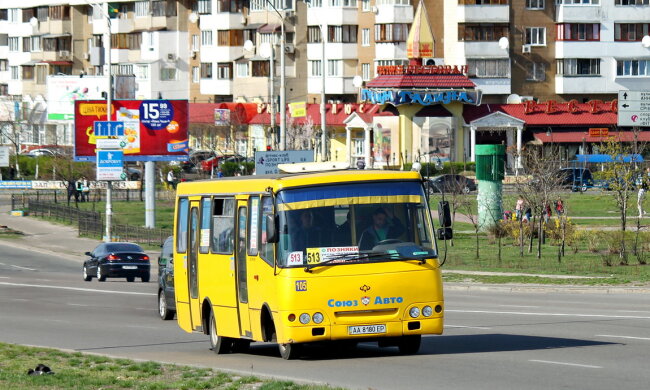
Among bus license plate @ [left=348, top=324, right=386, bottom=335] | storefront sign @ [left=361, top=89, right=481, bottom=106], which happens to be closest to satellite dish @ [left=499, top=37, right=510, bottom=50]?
storefront sign @ [left=361, top=89, right=481, bottom=106]

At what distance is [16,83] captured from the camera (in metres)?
138

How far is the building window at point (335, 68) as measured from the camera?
358ft

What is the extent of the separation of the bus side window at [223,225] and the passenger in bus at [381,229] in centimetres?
243

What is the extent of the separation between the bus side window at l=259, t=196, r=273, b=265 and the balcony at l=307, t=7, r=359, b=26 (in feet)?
299

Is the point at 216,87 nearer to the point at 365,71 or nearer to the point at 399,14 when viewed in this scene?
the point at 365,71

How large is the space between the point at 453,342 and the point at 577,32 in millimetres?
84173

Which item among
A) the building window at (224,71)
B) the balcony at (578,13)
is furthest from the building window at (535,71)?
the building window at (224,71)

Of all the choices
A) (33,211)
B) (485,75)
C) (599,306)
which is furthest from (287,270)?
(485,75)

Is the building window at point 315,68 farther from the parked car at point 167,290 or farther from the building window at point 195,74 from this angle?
the parked car at point 167,290

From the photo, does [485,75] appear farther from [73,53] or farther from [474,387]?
[474,387]

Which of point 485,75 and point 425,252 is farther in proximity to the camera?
point 485,75

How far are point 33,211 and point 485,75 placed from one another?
38.7 meters

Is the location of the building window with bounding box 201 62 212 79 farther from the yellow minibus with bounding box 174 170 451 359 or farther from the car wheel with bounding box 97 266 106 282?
the yellow minibus with bounding box 174 170 451 359

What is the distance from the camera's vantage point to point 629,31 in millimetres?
101188
